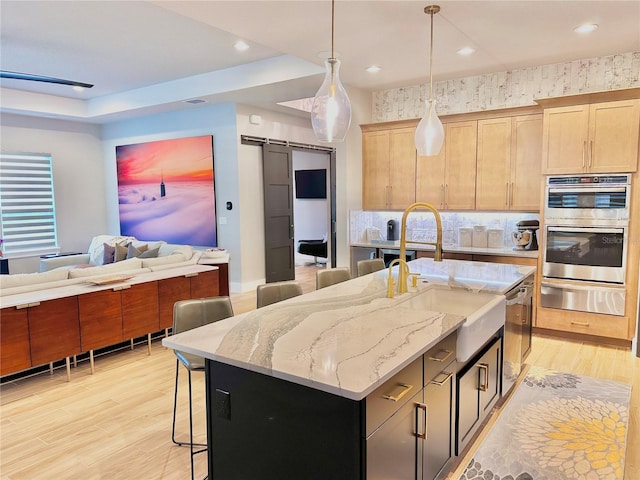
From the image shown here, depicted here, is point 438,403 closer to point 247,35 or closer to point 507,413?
point 507,413

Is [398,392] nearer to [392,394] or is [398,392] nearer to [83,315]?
[392,394]

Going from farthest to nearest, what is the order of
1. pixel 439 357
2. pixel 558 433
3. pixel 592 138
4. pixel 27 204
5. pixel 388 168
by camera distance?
pixel 27 204, pixel 388 168, pixel 592 138, pixel 558 433, pixel 439 357

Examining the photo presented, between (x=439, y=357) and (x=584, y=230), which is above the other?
(x=584, y=230)

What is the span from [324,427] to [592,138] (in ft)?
13.3

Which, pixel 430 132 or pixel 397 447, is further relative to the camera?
pixel 430 132

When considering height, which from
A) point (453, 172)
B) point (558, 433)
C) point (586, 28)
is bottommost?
point (558, 433)

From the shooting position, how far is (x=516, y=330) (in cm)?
329

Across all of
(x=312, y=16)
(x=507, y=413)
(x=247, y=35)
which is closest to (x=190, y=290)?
(x=247, y=35)

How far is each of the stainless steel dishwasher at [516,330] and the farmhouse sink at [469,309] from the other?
30 centimetres

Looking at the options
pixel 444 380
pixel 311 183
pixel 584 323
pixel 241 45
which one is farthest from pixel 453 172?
pixel 311 183

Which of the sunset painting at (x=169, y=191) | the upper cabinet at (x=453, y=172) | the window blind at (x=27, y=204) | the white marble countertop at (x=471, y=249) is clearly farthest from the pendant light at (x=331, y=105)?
the window blind at (x=27, y=204)

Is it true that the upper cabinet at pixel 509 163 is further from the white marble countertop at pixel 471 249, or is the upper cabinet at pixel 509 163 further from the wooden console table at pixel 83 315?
the wooden console table at pixel 83 315

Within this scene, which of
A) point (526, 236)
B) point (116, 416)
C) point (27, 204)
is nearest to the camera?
point (116, 416)

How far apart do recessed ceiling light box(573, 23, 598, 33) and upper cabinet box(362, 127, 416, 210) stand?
6.73ft
